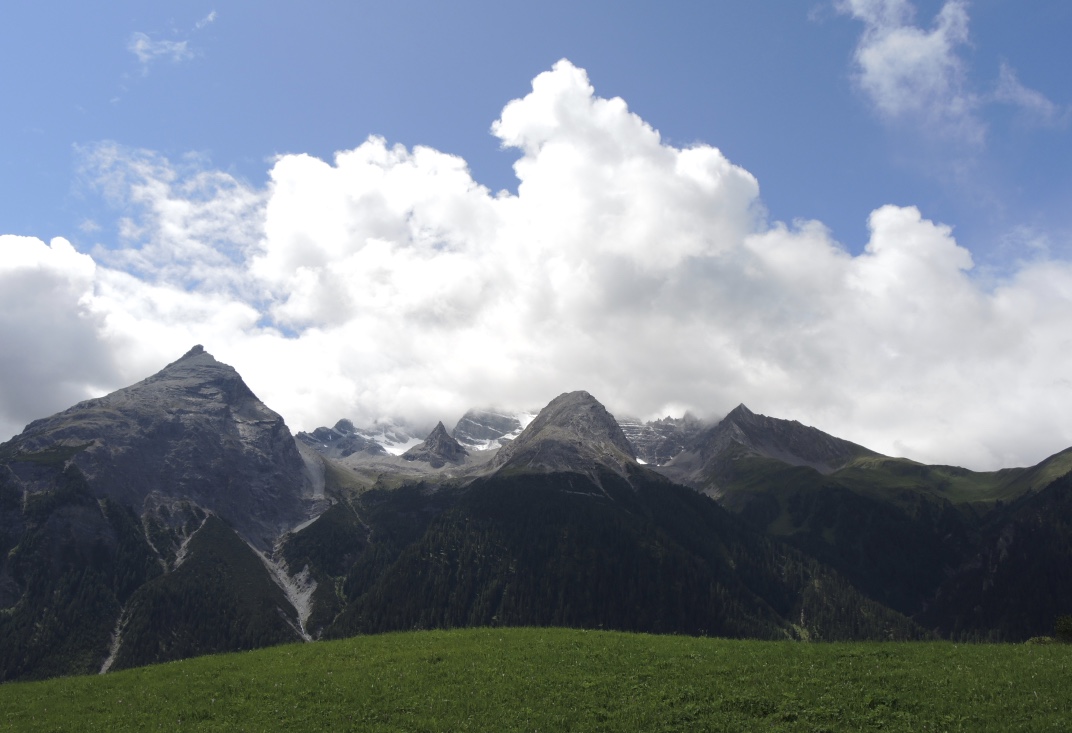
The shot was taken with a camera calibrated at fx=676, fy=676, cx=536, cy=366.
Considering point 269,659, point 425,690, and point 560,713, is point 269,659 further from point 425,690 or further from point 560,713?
point 560,713

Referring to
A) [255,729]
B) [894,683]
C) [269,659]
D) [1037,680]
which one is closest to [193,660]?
[269,659]

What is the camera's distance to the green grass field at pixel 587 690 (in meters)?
37.1

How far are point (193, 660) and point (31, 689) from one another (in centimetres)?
1042

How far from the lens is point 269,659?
52.7 metres

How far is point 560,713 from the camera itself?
3975 cm

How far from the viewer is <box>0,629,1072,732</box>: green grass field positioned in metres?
37.1

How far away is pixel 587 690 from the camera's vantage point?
140ft

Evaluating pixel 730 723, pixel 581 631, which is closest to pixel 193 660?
pixel 581 631

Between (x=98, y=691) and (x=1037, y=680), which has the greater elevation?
(x=1037, y=680)

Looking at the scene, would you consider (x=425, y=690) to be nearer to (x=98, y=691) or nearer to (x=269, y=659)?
(x=269, y=659)

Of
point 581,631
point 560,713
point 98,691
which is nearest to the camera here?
point 560,713

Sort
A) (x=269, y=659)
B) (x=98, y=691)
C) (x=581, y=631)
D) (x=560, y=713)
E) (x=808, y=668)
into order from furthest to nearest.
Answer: (x=581, y=631), (x=269, y=659), (x=98, y=691), (x=808, y=668), (x=560, y=713)

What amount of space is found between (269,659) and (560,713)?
84.6ft

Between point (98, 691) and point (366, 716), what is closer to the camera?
point (366, 716)
